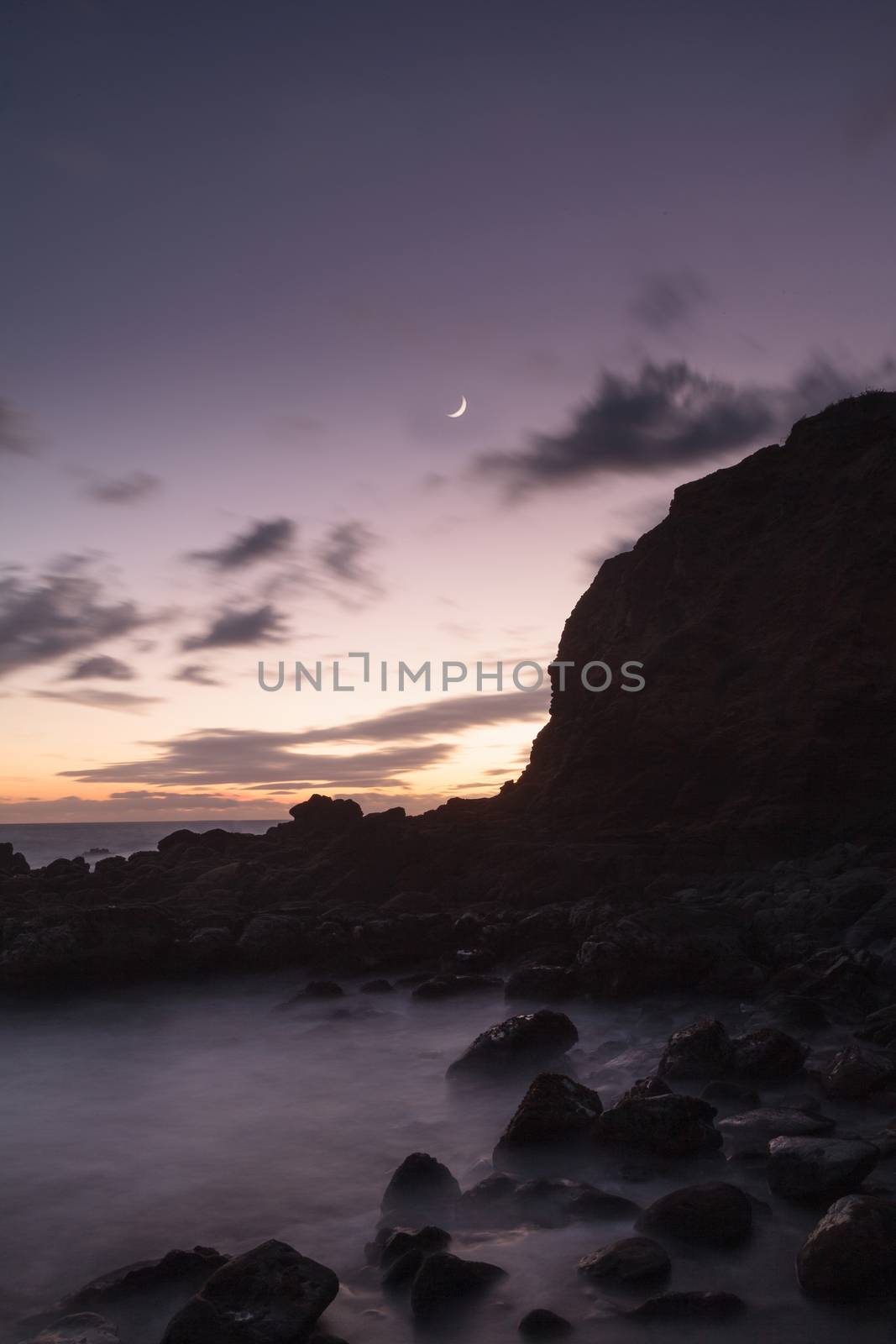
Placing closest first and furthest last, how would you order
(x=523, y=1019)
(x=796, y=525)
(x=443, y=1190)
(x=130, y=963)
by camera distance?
1. (x=443, y=1190)
2. (x=523, y=1019)
3. (x=130, y=963)
4. (x=796, y=525)

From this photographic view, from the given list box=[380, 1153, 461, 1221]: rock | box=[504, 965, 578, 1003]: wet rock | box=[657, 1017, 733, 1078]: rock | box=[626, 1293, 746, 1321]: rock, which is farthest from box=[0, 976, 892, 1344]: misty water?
box=[657, 1017, 733, 1078]: rock

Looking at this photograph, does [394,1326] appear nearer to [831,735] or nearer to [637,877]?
[637,877]

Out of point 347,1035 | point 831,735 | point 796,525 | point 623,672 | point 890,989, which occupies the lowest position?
point 347,1035

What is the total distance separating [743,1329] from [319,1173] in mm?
4020

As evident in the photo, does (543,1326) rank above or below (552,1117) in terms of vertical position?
below

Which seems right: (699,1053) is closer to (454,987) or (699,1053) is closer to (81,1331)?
(81,1331)

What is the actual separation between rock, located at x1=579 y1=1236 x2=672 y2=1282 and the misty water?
103mm

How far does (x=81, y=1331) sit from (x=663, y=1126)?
4.12 m

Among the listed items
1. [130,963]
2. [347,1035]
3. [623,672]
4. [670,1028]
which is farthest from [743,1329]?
[623,672]

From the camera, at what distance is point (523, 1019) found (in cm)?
1048

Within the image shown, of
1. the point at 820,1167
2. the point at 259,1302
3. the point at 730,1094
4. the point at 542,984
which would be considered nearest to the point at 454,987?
the point at 542,984

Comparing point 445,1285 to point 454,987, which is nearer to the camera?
point 445,1285

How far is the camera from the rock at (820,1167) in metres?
5.82

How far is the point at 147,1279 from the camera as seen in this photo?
17.8ft
